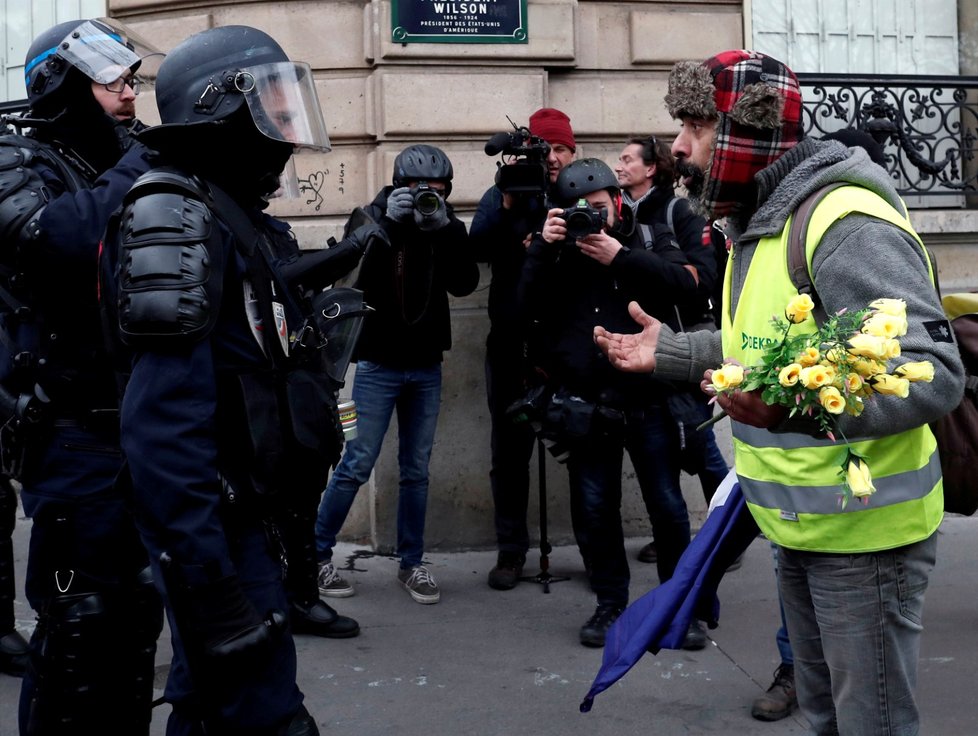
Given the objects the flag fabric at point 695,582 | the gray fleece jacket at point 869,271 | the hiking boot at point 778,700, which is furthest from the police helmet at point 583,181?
the gray fleece jacket at point 869,271

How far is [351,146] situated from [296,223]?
0.50 m

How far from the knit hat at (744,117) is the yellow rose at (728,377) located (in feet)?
1.87

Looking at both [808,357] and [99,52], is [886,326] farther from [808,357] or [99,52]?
[99,52]

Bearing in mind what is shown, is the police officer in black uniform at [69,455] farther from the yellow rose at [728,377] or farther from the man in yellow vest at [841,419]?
the yellow rose at [728,377]

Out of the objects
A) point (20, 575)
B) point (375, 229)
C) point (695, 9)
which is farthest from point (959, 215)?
point (20, 575)

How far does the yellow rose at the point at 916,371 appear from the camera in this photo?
7.67ft

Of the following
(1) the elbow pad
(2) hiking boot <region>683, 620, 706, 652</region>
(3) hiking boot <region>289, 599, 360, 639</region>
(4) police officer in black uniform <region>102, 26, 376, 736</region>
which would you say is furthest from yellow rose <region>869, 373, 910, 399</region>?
(3) hiking boot <region>289, 599, 360, 639</region>

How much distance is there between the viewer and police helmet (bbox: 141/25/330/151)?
2.85 metres

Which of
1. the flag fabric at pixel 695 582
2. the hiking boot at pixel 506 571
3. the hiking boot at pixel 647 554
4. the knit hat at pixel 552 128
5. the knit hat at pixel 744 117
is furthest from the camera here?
the hiking boot at pixel 647 554

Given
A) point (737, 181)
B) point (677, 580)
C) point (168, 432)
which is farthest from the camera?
point (677, 580)

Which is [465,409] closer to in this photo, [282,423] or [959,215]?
[959,215]

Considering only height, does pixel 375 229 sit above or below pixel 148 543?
above

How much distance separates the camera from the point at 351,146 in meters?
6.73

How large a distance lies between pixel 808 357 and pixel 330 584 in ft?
12.7
